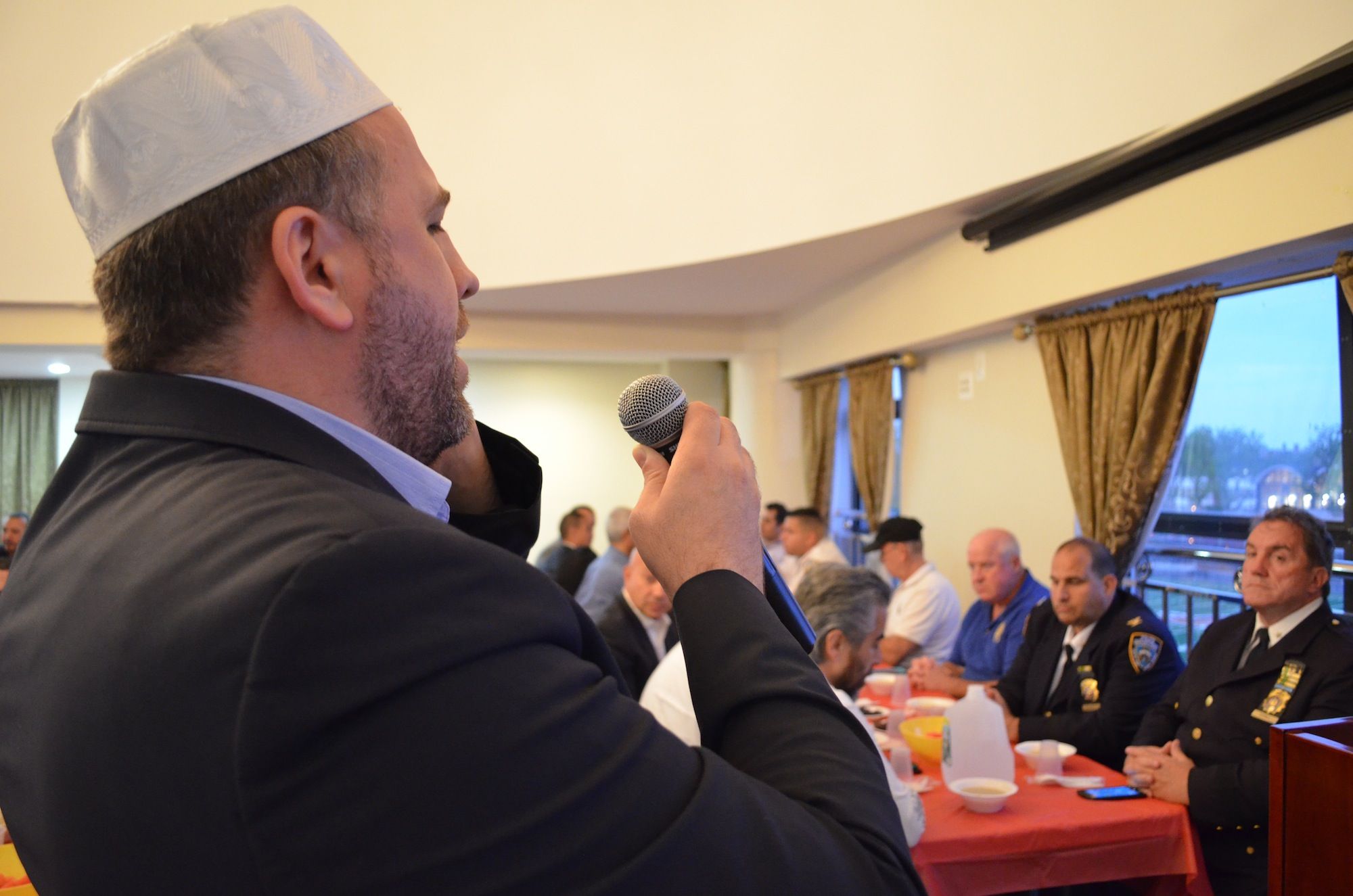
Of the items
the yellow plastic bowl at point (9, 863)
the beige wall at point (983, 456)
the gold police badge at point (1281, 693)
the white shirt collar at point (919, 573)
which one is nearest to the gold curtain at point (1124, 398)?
the beige wall at point (983, 456)

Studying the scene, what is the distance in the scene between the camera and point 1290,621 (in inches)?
105

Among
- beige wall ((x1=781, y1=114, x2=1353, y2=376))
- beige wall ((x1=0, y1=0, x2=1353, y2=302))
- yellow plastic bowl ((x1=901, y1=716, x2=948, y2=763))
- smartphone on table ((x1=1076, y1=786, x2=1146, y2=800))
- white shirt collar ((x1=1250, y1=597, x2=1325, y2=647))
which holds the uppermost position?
beige wall ((x1=0, y1=0, x2=1353, y2=302))

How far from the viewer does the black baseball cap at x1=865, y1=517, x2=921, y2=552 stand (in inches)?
196

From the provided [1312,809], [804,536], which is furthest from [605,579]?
[1312,809]

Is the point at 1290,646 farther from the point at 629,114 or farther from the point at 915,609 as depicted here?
the point at 629,114

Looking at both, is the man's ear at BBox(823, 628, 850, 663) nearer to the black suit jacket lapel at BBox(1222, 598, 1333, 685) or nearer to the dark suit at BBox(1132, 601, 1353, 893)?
the dark suit at BBox(1132, 601, 1353, 893)

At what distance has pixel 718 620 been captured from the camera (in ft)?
2.05

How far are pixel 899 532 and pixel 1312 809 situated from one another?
11.0 feet

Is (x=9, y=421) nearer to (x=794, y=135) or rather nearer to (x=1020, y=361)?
(x=794, y=135)

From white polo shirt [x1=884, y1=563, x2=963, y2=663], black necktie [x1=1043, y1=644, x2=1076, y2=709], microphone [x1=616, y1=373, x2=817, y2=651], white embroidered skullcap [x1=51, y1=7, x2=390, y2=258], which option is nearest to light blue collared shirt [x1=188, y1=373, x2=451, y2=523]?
white embroidered skullcap [x1=51, y1=7, x2=390, y2=258]

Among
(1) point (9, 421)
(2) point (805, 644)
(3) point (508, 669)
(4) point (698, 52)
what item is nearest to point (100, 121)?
(3) point (508, 669)

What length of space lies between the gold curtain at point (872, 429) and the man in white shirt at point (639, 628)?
3.25 m

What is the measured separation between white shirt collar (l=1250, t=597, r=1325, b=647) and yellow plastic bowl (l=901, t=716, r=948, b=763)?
38.2 inches

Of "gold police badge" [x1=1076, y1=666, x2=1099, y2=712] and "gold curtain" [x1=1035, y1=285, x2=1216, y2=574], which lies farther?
"gold curtain" [x1=1035, y1=285, x2=1216, y2=574]
